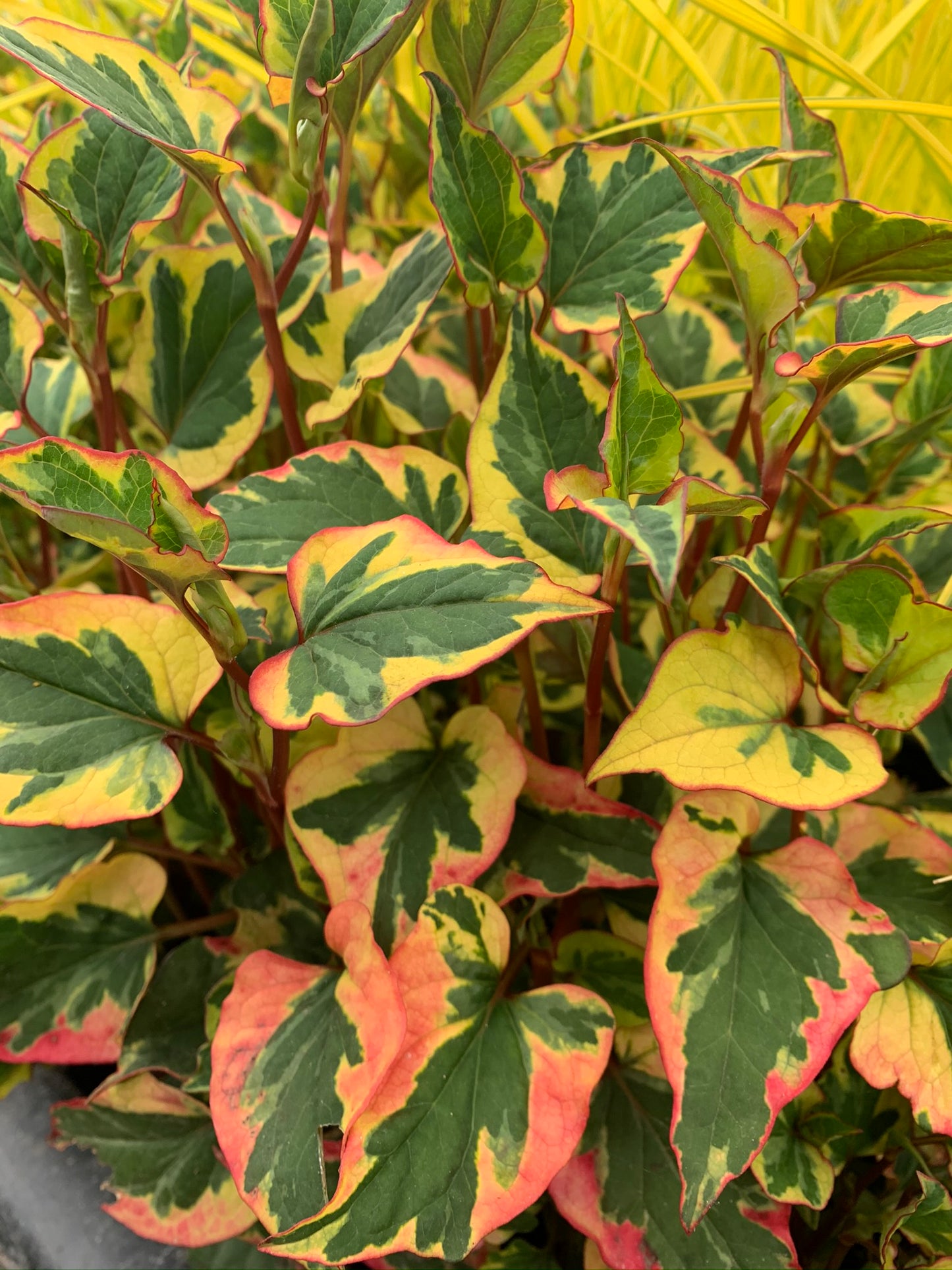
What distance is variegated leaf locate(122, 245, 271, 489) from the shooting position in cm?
61

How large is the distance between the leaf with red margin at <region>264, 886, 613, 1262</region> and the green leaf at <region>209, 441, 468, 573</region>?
21 cm

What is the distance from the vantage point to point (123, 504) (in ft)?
1.25

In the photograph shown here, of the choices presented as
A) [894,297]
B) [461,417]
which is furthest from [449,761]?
[894,297]

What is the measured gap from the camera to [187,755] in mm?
606

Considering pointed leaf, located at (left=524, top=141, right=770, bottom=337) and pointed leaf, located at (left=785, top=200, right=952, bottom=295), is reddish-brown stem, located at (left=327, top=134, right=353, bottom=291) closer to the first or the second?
pointed leaf, located at (left=524, top=141, right=770, bottom=337)

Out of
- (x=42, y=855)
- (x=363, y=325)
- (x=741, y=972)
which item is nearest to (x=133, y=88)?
(x=363, y=325)

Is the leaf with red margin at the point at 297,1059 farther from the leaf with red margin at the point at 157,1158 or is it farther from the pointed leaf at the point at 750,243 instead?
the pointed leaf at the point at 750,243

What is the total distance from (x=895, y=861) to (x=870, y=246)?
35 cm

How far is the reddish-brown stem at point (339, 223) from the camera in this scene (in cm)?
56

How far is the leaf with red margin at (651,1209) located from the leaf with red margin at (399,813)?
180mm

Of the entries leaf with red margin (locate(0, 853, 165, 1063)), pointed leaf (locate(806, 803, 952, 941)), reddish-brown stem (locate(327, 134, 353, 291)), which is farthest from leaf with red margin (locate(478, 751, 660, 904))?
reddish-brown stem (locate(327, 134, 353, 291))

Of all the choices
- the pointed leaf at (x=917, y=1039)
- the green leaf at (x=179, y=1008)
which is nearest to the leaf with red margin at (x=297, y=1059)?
the green leaf at (x=179, y=1008)

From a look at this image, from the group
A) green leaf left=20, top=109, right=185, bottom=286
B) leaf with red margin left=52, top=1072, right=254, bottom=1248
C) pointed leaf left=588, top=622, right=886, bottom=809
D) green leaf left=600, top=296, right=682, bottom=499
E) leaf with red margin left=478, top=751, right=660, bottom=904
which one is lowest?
leaf with red margin left=52, top=1072, right=254, bottom=1248

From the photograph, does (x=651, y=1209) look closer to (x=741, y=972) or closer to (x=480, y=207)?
(x=741, y=972)
